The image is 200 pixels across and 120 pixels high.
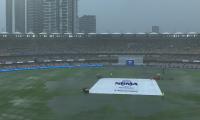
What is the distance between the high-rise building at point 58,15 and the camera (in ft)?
622

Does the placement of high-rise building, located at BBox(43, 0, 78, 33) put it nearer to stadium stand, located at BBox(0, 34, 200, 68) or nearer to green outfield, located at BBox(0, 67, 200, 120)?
stadium stand, located at BBox(0, 34, 200, 68)

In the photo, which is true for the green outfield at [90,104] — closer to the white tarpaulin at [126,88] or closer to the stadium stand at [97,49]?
the white tarpaulin at [126,88]

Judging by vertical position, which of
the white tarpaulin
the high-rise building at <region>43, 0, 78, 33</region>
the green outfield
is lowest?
the green outfield

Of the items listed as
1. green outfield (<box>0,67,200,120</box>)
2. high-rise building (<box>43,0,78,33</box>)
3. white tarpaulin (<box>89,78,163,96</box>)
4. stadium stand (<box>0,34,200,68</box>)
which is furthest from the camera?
high-rise building (<box>43,0,78,33</box>)

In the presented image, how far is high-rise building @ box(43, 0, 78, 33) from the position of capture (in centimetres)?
18962

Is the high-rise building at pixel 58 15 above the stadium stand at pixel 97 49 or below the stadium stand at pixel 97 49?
above

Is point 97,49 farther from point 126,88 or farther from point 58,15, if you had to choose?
point 58,15

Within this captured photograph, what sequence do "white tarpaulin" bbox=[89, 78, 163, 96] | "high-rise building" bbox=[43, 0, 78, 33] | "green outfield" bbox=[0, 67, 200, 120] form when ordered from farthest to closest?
"high-rise building" bbox=[43, 0, 78, 33], "white tarpaulin" bbox=[89, 78, 163, 96], "green outfield" bbox=[0, 67, 200, 120]

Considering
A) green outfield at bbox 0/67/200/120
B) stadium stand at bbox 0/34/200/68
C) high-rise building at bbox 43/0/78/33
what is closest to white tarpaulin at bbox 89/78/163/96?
green outfield at bbox 0/67/200/120

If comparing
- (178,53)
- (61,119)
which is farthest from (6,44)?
(61,119)

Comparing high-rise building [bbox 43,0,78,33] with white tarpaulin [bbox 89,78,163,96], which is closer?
white tarpaulin [bbox 89,78,163,96]

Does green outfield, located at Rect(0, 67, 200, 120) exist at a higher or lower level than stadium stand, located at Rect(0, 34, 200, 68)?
lower


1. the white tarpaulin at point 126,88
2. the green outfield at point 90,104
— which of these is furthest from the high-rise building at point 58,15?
the white tarpaulin at point 126,88

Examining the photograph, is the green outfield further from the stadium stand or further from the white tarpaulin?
the stadium stand
